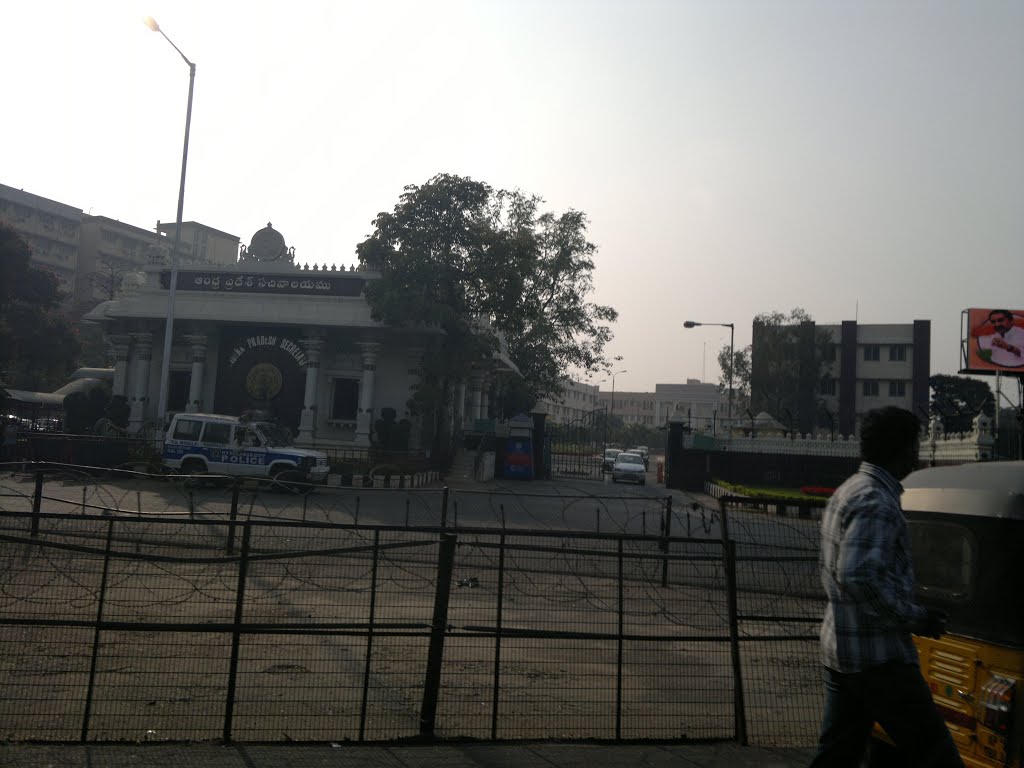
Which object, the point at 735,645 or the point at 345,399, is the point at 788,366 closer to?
the point at 345,399

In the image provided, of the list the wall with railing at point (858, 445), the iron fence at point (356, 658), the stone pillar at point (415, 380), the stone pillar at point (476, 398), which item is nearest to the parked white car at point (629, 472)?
the wall with railing at point (858, 445)

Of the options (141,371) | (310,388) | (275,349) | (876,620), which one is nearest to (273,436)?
(310,388)

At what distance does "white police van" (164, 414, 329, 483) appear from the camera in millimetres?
23625

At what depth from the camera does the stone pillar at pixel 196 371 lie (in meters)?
32.8

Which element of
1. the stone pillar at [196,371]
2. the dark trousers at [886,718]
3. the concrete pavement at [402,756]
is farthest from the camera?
the stone pillar at [196,371]

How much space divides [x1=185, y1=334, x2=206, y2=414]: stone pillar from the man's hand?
32162 mm

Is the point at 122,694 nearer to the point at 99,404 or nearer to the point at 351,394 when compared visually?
the point at 351,394

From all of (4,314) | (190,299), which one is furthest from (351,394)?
(4,314)

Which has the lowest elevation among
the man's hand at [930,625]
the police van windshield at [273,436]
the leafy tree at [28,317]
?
the man's hand at [930,625]

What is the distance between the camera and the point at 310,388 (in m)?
32.0

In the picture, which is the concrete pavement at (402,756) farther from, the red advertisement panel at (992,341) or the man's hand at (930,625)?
the red advertisement panel at (992,341)

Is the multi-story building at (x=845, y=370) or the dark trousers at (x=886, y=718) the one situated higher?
the multi-story building at (x=845, y=370)

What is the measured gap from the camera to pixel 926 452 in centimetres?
3042

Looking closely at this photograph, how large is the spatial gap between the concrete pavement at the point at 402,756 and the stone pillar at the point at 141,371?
99.1 feet
